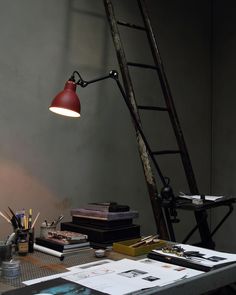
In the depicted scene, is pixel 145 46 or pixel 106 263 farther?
pixel 145 46

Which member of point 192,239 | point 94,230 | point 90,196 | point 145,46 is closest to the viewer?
point 94,230

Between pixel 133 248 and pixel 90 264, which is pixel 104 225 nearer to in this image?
pixel 133 248

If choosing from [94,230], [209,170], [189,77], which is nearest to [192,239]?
[209,170]

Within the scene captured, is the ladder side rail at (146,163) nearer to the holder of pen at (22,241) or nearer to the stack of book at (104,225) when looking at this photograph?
the stack of book at (104,225)

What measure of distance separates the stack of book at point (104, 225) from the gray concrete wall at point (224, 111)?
4.85ft

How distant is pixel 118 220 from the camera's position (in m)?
1.89

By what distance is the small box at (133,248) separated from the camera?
1649 millimetres

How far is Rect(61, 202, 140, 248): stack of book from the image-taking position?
1.82m

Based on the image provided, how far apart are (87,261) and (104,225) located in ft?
0.99

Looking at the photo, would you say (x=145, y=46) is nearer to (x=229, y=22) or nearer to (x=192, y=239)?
(x=229, y=22)

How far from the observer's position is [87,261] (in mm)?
1574

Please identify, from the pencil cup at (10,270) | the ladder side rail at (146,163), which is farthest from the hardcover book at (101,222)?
the pencil cup at (10,270)

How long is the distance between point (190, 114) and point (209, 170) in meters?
0.51

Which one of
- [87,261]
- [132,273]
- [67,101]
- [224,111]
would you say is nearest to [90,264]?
[87,261]
